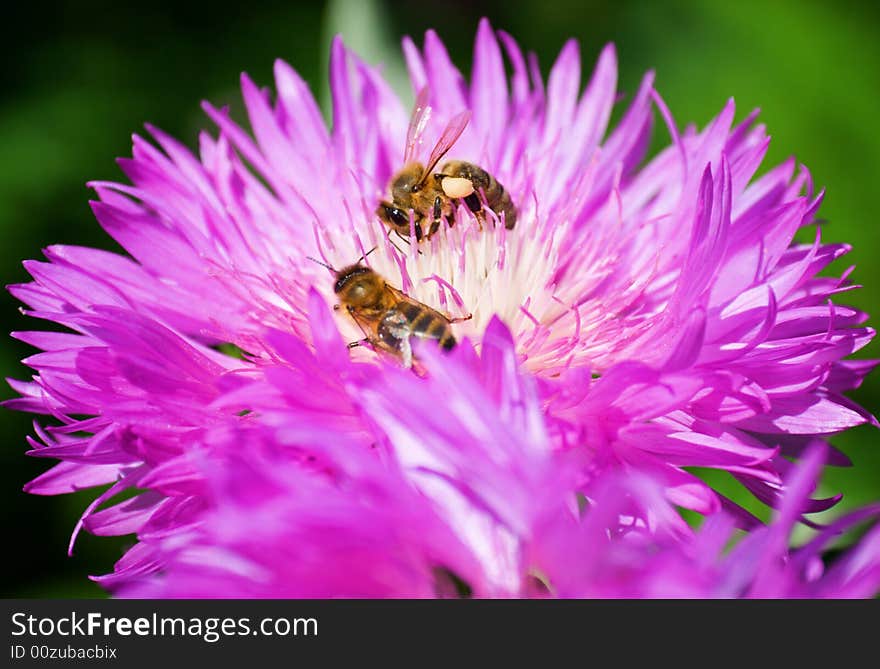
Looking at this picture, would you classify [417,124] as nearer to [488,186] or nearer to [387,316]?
[488,186]

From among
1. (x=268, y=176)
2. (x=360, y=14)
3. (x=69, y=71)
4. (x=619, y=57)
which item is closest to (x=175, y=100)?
(x=69, y=71)

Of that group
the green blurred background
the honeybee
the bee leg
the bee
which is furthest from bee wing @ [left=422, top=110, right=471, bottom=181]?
the bee leg

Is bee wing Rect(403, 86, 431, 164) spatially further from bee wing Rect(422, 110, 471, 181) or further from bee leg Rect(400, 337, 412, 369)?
bee leg Rect(400, 337, 412, 369)

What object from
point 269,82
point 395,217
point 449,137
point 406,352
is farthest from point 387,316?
point 269,82

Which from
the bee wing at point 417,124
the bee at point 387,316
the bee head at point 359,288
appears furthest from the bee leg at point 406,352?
the bee wing at point 417,124

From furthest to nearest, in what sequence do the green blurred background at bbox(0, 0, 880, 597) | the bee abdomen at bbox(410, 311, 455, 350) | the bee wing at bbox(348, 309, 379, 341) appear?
the green blurred background at bbox(0, 0, 880, 597), the bee wing at bbox(348, 309, 379, 341), the bee abdomen at bbox(410, 311, 455, 350)

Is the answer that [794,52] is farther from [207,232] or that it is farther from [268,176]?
[207,232]
